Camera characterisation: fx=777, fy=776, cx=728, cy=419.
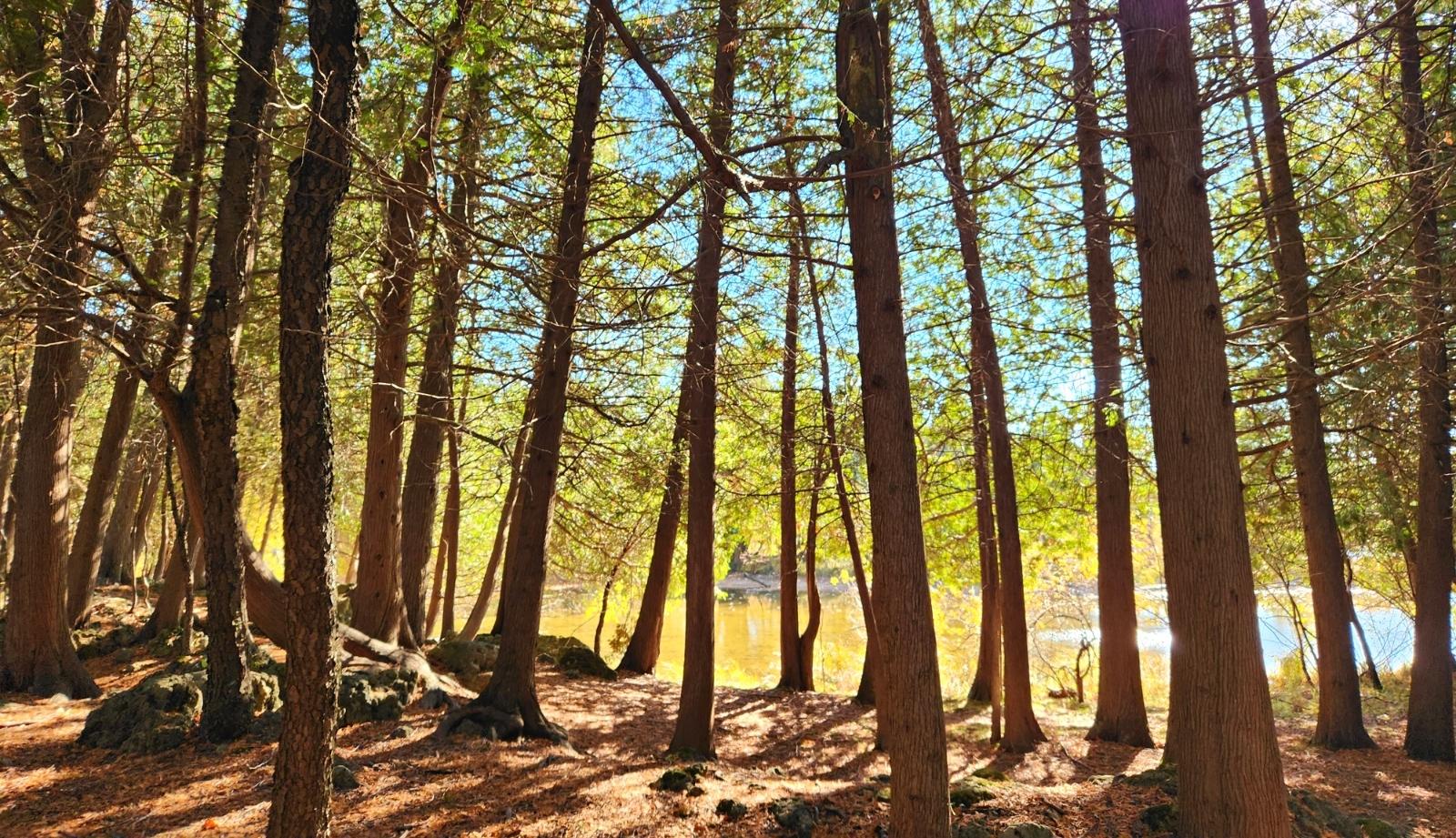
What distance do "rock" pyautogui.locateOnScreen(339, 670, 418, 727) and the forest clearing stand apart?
0.19 ft

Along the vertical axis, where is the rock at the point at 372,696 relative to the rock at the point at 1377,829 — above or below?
above

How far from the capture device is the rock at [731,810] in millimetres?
5830

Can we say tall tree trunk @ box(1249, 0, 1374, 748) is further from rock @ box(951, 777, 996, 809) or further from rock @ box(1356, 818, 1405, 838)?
rock @ box(951, 777, 996, 809)

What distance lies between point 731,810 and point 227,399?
17.1 ft

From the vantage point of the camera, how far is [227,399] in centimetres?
640

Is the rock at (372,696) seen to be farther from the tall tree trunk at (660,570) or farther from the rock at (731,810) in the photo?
the tall tree trunk at (660,570)

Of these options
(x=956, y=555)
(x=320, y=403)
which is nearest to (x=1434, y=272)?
(x=956, y=555)

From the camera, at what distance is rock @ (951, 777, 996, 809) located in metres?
5.81

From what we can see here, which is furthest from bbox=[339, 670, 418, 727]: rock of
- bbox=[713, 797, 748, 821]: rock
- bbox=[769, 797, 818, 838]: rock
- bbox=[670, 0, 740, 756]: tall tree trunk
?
bbox=[769, 797, 818, 838]: rock

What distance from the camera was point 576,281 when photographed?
4594mm

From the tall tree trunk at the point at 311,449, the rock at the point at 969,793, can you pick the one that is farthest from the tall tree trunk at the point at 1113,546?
the tall tree trunk at the point at 311,449

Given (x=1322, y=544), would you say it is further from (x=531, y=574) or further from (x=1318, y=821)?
(x=531, y=574)

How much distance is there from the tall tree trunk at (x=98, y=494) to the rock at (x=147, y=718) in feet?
11.1

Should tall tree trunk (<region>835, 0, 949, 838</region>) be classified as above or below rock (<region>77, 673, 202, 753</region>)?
above
